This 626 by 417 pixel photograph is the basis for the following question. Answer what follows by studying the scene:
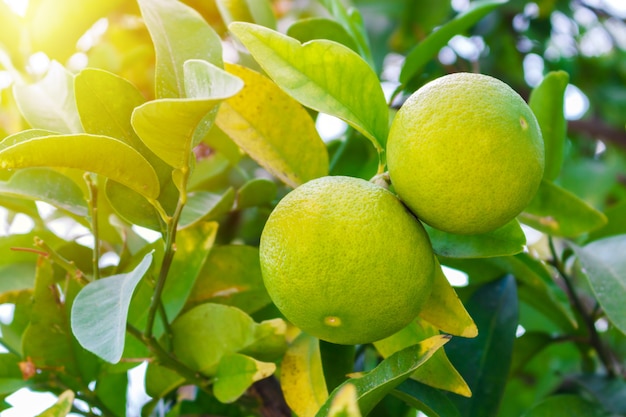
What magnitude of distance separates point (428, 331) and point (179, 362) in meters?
0.33

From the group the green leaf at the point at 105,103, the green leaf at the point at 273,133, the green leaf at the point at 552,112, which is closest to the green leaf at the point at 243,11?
the green leaf at the point at 273,133

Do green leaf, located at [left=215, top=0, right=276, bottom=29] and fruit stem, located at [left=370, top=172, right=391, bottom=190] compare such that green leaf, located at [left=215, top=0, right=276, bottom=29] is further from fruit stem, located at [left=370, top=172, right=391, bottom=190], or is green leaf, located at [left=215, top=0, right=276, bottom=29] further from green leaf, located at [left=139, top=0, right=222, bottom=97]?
fruit stem, located at [left=370, top=172, right=391, bottom=190]

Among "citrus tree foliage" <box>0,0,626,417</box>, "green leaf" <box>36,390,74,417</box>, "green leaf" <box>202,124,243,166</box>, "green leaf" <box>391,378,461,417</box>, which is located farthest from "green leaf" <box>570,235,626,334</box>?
"green leaf" <box>36,390,74,417</box>

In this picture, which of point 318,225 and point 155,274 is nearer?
point 318,225

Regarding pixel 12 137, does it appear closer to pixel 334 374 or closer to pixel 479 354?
pixel 334 374

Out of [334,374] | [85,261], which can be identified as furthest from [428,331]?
[85,261]

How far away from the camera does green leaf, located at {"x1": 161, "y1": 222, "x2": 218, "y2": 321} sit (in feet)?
3.07

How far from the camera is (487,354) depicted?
38.5 inches

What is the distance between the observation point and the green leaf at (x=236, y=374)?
0.79 m

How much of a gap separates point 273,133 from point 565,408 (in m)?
0.60

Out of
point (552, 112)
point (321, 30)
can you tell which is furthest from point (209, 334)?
point (552, 112)

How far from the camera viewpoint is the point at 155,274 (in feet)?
3.09

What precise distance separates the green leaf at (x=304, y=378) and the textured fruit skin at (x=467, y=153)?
10.6 inches

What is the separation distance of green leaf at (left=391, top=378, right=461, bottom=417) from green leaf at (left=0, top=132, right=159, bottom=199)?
40cm
